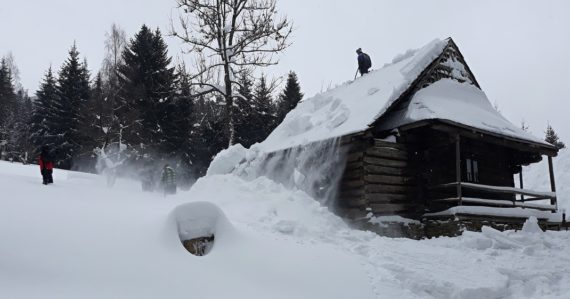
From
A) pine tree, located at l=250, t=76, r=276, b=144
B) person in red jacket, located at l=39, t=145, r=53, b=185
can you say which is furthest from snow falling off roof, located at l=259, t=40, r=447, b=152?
pine tree, located at l=250, t=76, r=276, b=144

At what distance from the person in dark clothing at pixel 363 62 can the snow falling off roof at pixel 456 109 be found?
3.94 meters

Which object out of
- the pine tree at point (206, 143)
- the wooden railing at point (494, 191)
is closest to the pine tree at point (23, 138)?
the pine tree at point (206, 143)

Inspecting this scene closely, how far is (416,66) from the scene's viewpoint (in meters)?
12.6

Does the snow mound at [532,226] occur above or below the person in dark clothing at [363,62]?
below

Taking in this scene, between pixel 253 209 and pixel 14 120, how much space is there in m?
46.2

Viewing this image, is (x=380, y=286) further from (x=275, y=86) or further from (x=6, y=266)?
(x=275, y=86)

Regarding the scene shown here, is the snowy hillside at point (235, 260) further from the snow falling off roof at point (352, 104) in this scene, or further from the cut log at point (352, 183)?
the snow falling off roof at point (352, 104)

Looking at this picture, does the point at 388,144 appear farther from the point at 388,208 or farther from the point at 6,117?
the point at 6,117

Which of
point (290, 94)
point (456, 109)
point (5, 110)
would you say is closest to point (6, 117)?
point (5, 110)

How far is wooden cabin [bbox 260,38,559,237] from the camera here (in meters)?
11.1

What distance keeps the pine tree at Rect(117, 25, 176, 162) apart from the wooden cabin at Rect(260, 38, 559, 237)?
1691cm

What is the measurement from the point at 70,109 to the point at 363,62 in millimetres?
26505

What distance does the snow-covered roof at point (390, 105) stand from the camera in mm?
11648

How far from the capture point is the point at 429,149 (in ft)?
39.9
